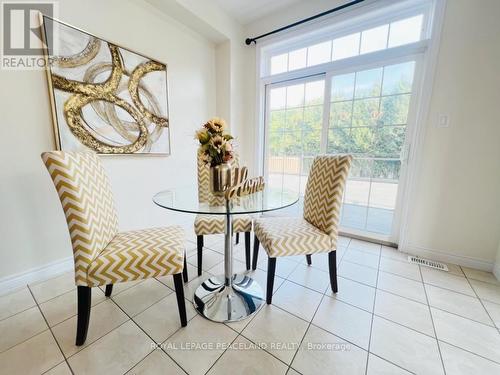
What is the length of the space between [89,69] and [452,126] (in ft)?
10.1

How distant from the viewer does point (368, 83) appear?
7.03 ft

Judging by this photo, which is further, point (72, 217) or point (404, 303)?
point (404, 303)

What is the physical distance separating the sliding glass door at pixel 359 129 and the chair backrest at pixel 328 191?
3.27 feet

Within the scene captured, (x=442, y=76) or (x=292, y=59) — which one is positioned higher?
(x=292, y=59)

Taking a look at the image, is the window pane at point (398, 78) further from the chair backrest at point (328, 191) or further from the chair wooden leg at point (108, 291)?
the chair wooden leg at point (108, 291)

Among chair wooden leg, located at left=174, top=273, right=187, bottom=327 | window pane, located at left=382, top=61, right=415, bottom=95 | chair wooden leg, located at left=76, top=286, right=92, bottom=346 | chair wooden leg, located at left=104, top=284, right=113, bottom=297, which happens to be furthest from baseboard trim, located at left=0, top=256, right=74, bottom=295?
window pane, located at left=382, top=61, right=415, bottom=95

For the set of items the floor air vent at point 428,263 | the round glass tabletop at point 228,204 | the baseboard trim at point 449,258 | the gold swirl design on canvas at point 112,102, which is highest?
the gold swirl design on canvas at point 112,102

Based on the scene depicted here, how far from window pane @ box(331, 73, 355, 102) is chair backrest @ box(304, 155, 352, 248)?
1152 mm

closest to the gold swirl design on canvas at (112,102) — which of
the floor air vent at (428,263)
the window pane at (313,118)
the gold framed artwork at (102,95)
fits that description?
the gold framed artwork at (102,95)

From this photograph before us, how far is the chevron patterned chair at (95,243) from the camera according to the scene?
3.09 ft

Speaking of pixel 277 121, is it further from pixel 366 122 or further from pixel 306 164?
pixel 366 122

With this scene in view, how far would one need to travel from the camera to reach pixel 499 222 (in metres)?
1.71

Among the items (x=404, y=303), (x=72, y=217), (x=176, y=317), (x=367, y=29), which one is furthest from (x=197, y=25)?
(x=404, y=303)

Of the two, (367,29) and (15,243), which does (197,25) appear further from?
(15,243)
